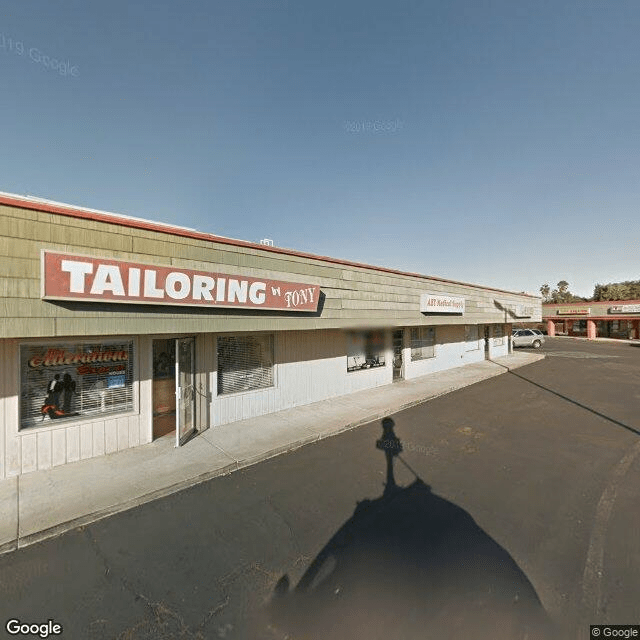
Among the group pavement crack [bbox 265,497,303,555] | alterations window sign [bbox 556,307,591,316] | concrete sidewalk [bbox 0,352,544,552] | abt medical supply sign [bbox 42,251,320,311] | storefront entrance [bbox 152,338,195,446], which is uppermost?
alterations window sign [bbox 556,307,591,316]

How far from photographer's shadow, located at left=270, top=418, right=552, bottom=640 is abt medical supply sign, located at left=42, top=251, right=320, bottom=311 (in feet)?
15.2

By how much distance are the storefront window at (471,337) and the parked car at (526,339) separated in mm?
10073

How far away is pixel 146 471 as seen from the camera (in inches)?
224

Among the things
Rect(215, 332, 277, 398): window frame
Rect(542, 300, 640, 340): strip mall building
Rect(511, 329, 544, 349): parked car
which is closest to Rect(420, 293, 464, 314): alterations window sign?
Rect(215, 332, 277, 398): window frame

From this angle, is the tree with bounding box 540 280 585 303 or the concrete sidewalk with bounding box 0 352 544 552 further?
the tree with bounding box 540 280 585 303

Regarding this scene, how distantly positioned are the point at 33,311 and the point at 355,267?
7.42m

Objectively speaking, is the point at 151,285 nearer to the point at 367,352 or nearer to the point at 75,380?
the point at 75,380

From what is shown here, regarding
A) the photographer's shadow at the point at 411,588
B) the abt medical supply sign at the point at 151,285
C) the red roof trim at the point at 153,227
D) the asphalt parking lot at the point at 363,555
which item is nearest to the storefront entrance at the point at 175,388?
the abt medical supply sign at the point at 151,285

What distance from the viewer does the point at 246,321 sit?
7137 mm

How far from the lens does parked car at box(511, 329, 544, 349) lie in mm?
27594

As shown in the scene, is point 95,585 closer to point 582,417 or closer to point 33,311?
point 33,311

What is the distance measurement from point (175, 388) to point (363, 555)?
5604 mm

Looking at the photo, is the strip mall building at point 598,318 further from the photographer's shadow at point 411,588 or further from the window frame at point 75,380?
the window frame at point 75,380

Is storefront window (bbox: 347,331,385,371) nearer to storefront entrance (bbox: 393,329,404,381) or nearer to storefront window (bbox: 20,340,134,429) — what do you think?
storefront entrance (bbox: 393,329,404,381)
